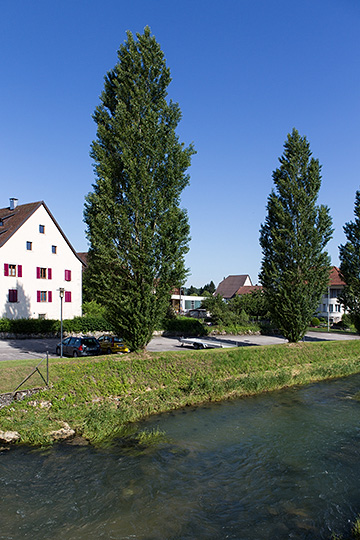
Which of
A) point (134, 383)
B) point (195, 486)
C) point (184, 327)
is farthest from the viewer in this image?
point (184, 327)

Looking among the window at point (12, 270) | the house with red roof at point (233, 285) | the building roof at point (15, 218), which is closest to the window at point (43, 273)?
the window at point (12, 270)

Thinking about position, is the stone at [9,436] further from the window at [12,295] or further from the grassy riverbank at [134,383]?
the window at [12,295]

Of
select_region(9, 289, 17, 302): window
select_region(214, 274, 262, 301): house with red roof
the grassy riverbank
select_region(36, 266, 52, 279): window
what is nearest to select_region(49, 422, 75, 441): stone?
the grassy riverbank

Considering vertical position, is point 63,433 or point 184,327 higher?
point 184,327

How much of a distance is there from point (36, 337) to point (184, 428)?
22235 millimetres

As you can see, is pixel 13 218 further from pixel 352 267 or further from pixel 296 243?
pixel 352 267

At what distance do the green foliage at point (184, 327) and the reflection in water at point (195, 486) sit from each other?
986 inches

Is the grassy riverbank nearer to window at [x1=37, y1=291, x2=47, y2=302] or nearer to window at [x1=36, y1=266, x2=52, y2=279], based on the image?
window at [x1=37, y1=291, x2=47, y2=302]

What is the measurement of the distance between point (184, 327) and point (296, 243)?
55.3 ft

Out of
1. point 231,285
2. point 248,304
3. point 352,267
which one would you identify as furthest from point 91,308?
point 231,285

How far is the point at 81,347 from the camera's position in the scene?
24.2m

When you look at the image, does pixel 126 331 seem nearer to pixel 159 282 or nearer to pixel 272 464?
pixel 159 282

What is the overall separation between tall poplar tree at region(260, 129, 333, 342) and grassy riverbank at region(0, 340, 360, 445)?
3.73 metres

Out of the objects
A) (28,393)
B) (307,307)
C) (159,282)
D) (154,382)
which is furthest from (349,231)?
(28,393)
